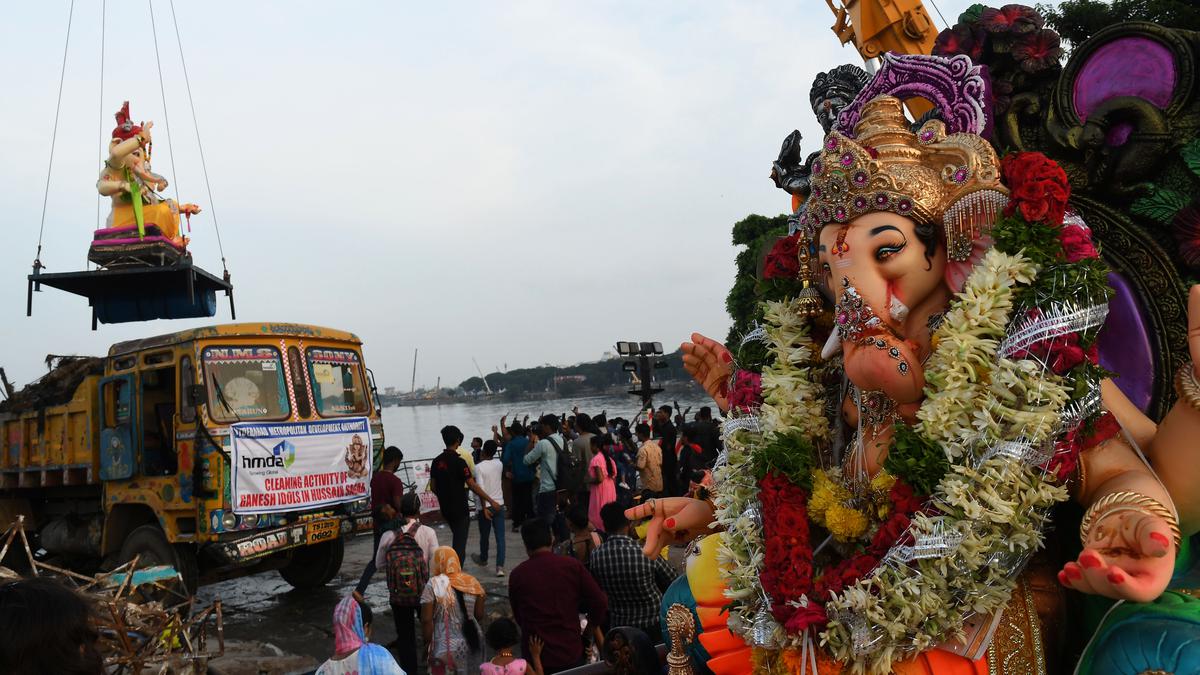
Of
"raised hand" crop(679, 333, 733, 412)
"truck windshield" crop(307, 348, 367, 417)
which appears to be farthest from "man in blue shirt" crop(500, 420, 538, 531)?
"raised hand" crop(679, 333, 733, 412)

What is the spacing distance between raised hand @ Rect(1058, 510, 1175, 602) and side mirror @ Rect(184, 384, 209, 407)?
7.30m

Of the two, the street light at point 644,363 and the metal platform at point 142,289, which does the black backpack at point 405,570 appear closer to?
the metal platform at point 142,289

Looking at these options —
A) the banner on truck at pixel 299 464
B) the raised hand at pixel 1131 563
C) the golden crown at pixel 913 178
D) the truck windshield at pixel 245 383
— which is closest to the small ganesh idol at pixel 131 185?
the truck windshield at pixel 245 383

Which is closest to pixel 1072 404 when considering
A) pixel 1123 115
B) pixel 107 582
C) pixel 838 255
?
pixel 838 255

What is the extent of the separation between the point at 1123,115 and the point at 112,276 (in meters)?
10.0

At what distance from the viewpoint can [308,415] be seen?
27.2 ft

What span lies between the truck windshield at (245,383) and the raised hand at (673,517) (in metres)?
5.81

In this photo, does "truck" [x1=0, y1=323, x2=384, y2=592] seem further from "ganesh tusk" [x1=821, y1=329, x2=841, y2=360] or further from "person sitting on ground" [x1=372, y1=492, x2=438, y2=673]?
"ganesh tusk" [x1=821, y1=329, x2=841, y2=360]

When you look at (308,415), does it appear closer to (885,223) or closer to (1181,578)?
(885,223)

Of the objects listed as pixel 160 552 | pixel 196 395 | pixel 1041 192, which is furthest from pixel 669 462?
pixel 1041 192

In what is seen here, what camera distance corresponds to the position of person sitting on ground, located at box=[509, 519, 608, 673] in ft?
14.7

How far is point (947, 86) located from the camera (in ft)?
9.12

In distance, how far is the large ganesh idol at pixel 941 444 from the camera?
7.36 feet

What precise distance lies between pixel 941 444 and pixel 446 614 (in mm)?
3771
